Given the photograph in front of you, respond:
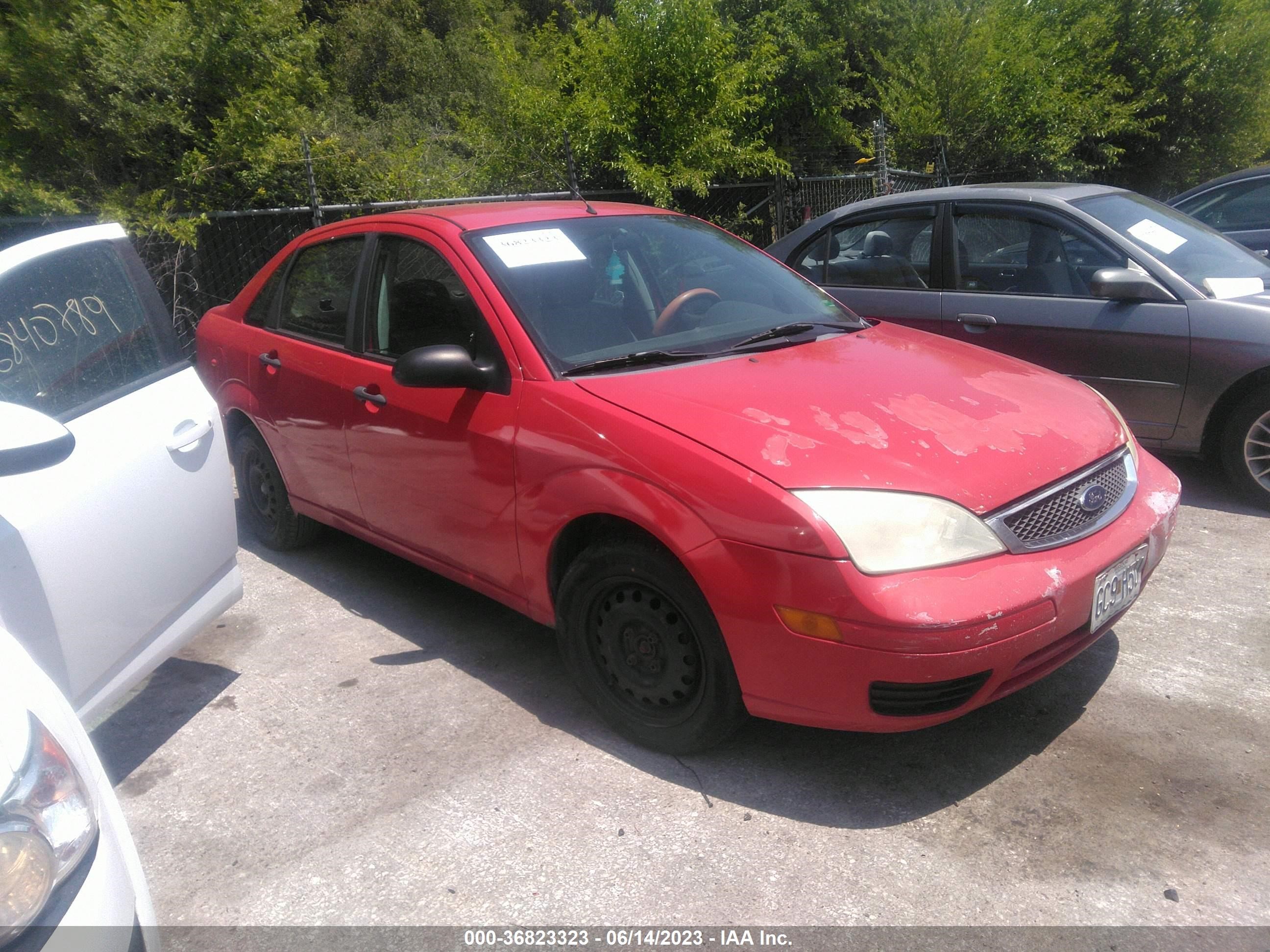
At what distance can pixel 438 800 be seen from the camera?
9.81 ft

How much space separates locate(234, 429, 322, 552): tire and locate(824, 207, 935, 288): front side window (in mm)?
3422

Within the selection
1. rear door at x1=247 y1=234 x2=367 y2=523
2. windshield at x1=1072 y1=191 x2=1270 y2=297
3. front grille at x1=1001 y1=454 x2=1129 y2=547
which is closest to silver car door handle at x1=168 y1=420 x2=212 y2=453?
rear door at x1=247 y1=234 x2=367 y2=523

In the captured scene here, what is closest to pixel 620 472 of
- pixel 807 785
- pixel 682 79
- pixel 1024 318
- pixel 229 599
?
pixel 807 785

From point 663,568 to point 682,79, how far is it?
29.3 feet

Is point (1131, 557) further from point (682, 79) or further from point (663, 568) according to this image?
point (682, 79)

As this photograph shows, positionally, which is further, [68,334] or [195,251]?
[195,251]

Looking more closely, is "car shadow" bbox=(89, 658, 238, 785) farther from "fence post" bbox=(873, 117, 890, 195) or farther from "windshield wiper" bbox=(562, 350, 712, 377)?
"fence post" bbox=(873, 117, 890, 195)

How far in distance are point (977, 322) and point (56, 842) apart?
5.08m

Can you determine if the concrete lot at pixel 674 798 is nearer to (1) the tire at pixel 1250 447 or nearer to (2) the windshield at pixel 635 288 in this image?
(1) the tire at pixel 1250 447

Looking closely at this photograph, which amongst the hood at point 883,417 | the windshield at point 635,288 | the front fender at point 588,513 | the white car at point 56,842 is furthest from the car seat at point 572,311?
the white car at point 56,842

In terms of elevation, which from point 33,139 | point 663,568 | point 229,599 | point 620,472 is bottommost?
point 229,599

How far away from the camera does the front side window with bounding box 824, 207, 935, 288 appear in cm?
593

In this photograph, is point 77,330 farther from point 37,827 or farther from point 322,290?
point 37,827

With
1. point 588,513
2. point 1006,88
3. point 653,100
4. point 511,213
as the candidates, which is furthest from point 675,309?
point 1006,88
